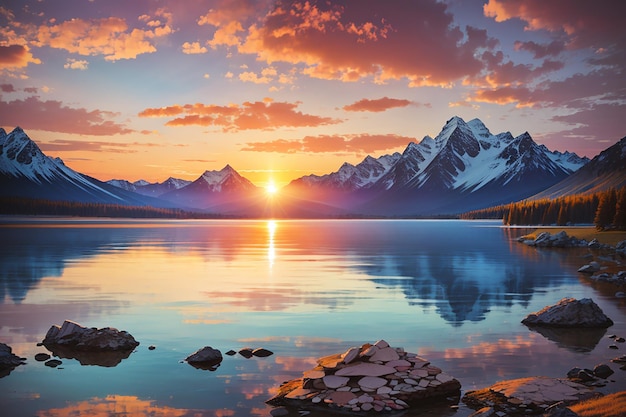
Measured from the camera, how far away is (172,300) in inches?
1672

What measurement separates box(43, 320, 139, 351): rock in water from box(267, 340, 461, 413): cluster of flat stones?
33.5 ft

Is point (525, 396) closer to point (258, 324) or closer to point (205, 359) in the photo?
point (205, 359)

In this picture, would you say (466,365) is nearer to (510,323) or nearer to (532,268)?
(510,323)

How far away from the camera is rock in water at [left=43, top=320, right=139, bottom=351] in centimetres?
2631

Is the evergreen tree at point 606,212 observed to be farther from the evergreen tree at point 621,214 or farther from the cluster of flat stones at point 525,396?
the cluster of flat stones at point 525,396

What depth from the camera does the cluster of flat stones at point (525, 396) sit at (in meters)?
17.6

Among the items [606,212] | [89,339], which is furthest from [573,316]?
[606,212]

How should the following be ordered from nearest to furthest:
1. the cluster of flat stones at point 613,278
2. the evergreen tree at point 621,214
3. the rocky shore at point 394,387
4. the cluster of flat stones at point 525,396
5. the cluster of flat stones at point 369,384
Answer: the cluster of flat stones at point 525,396, the rocky shore at point 394,387, the cluster of flat stones at point 369,384, the cluster of flat stones at point 613,278, the evergreen tree at point 621,214

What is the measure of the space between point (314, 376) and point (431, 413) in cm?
439

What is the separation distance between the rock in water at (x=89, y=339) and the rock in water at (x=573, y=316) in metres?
22.4

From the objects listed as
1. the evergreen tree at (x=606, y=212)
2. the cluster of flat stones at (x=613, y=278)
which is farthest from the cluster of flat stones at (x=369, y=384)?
the evergreen tree at (x=606, y=212)

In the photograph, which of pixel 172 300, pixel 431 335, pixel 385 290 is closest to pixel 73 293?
pixel 172 300

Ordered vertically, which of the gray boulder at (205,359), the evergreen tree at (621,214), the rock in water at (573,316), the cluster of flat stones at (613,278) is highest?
the evergreen tree at (621,214)

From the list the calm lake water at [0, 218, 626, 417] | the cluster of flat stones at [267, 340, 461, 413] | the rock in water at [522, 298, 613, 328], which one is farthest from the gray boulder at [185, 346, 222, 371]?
the rock in water at [522, 298, 613, 328]
